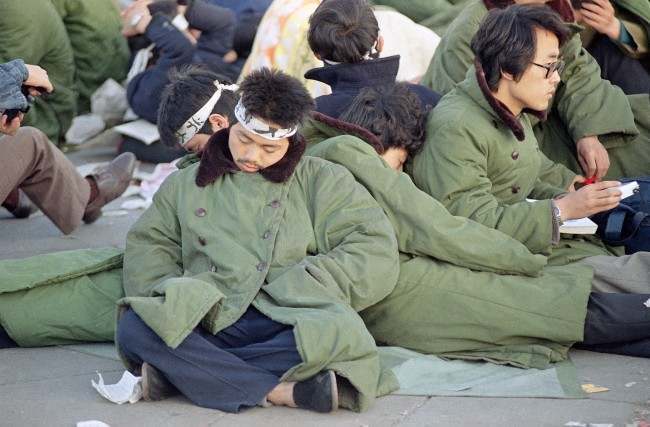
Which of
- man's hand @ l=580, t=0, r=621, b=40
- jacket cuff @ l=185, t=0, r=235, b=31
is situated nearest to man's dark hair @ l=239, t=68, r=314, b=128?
man's hand @ l=580, t=0, r=621, b=40

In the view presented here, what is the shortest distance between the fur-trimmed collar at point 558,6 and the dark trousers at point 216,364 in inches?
93.0

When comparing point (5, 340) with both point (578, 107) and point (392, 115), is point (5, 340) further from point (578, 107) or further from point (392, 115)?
point (578, 107)

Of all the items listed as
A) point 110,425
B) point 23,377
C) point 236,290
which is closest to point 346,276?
point 236,290

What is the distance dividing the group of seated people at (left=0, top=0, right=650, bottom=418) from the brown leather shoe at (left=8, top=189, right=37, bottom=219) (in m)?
1.74

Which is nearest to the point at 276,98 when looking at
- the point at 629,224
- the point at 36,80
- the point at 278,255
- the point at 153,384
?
→ the point at 278,255

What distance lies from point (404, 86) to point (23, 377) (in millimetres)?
1778

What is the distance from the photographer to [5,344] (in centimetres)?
461

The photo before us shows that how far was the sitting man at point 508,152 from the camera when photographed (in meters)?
4.50

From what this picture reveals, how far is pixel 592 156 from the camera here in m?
5.52

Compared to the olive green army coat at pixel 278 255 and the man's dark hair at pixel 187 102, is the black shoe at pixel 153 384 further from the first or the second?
the man's dark hair at pixel 187 102

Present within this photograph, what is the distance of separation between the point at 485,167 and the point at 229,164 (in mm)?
1002

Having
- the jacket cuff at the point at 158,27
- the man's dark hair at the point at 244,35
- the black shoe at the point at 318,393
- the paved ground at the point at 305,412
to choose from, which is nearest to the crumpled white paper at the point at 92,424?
the paved ground at the point at 305,412

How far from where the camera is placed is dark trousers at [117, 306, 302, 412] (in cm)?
384

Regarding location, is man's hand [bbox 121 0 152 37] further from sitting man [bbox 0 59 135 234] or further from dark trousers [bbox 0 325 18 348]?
dark trousers [bbox 0 325 18 348]
